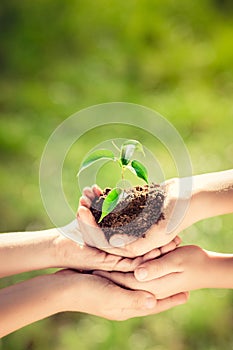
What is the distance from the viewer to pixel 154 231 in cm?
142

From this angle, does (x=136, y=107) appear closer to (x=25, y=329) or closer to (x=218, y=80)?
(x=218, y=80)

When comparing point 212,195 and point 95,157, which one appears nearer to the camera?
point 95,157

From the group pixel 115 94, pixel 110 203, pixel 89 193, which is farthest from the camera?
pixel 115 94

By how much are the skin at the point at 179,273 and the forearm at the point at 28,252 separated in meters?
0.12

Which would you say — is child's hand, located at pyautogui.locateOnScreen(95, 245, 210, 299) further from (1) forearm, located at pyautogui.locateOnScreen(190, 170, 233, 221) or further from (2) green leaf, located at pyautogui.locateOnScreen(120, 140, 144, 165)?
(2) green leaf, located at pyautogui.locateOnScreen(120, 140, 144, 165)

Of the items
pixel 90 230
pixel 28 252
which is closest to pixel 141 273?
pixel 90 230

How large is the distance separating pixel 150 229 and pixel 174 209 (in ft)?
0.22

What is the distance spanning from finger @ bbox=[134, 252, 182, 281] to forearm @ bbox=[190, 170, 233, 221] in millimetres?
109

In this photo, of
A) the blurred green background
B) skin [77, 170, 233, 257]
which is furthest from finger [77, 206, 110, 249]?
the blurred green background

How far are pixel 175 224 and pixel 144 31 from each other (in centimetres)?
213

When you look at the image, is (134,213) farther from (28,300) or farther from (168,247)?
(28,300)

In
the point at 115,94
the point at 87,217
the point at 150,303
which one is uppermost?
the point at 115,94

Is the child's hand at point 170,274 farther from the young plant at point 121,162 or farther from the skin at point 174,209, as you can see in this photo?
the young plant at point 121,162

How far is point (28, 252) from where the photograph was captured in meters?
1.50
